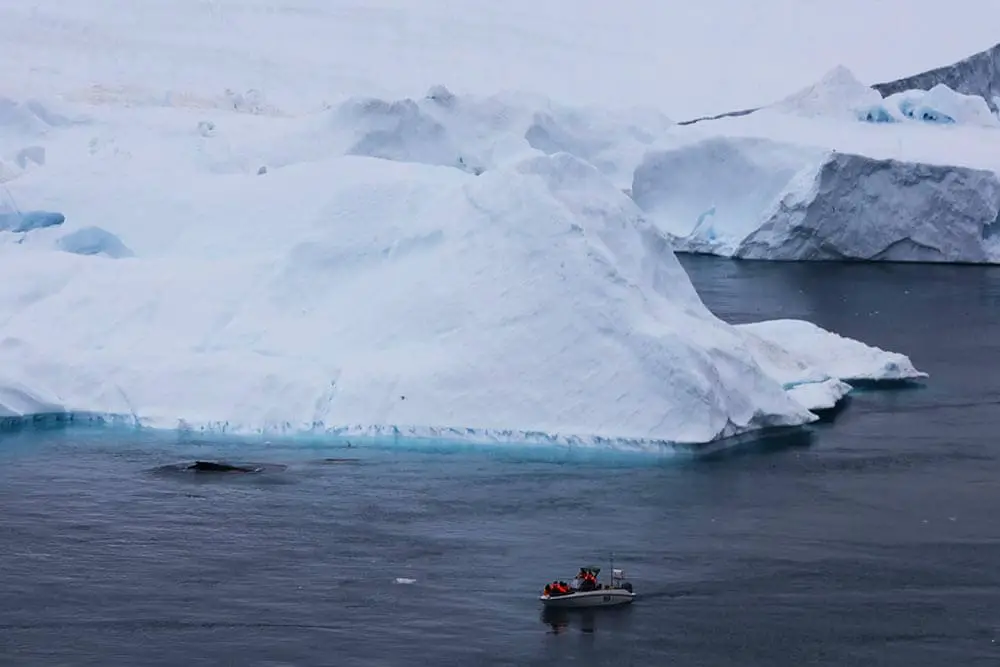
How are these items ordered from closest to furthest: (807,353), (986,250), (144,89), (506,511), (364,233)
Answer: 1. (506,511)
2. (364,233)
3. (807,353)
4. (986,250)
5. (144,89)

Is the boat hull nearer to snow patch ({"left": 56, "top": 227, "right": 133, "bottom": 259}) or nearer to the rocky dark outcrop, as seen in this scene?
snow patch ({"left": 56, "top": 227, "right": 133, "bottom": 259})

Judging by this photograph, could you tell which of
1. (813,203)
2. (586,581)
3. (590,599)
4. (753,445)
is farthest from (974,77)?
(590,599)

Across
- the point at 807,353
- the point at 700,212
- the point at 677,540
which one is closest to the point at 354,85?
the point at 700,212

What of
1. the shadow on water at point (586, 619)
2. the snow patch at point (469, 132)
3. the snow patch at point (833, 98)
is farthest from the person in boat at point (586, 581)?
the snow patch at point (833, 98)

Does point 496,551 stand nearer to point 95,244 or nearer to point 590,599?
point 590,599

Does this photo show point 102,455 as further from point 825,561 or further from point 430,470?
point 825,561

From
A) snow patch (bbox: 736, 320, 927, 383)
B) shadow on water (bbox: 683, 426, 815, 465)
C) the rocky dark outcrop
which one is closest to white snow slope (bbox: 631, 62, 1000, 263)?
the rocky dark outcrop
